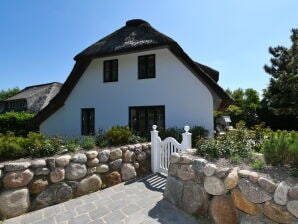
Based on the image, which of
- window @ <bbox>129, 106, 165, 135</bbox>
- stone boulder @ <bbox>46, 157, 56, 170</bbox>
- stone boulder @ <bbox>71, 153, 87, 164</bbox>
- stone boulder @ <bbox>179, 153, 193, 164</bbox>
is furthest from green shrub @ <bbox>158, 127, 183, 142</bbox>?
stone boulder @ <bbox>46, 157, 56, 170</bbox>

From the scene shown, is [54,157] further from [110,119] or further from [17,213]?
[110,119]

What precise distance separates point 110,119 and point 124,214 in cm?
769

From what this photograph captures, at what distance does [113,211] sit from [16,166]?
2156 millimetres

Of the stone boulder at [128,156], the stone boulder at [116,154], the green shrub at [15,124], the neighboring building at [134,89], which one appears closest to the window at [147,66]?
the neighboring building at [134,89]

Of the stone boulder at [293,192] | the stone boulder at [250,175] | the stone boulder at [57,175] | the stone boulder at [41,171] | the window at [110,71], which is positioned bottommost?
the stone boulder at [57,175]

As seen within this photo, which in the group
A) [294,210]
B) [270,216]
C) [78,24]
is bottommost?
A: [270,216]

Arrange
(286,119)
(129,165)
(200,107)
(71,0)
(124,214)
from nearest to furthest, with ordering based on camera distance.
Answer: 1. (124,214)
2. (129,165)
3. (71,0)
4. (200,107)
5. (286,119)

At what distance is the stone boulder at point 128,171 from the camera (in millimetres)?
6469

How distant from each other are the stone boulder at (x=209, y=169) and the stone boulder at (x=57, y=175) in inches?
126

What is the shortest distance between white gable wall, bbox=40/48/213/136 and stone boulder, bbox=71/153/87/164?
219 inches

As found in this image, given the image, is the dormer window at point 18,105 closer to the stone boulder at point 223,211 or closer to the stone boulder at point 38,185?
the stone boulder at point 38,185

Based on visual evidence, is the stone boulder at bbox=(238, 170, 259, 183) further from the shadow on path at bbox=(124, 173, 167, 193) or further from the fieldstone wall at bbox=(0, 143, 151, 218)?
the fieldstone wall at bbox=(0, 143, 151, 218)

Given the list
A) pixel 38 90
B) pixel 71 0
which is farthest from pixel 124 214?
pixel 38 90

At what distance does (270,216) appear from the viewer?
3.03 m
